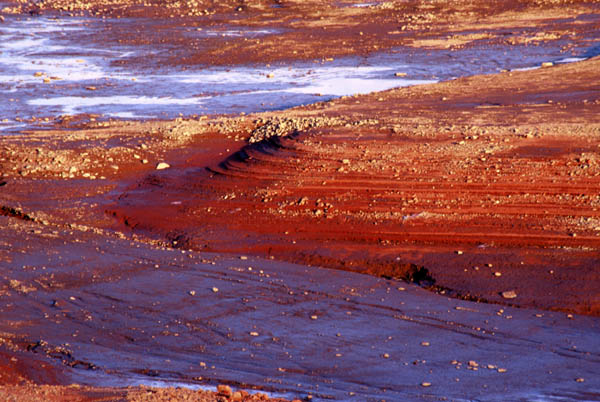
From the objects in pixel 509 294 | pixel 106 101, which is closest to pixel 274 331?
pixel 509 294

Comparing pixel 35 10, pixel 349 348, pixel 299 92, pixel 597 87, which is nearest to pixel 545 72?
pixel 597 87

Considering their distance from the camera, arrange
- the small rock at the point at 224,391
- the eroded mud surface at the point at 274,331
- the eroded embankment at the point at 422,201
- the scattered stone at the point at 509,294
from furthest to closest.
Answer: the eroded embankment at the point at 422,201, the scattered stone at the point at 509,294, the eroded mud surface at the point at 274,331, the small rock at the point at 224,391

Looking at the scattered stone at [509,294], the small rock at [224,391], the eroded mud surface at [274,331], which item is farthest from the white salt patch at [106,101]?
the small rock at [224,391]

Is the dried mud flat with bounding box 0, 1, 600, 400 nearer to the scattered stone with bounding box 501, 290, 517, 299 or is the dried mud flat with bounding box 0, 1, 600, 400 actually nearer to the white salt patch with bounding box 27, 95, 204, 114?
the scattered stone with bounding box 501, 290, 517, 299

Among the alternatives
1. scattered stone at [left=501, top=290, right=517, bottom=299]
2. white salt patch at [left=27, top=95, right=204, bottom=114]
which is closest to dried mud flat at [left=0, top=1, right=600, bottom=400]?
scattered stone at [left=501, top=290, right=517, bottom=299]

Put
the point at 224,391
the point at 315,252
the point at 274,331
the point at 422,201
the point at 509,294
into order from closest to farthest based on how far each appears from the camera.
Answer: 1. the point at 224,391
2. the point at 274,331
3. the point at 509,294
4. the point at 315,252
5. the point at 422,201

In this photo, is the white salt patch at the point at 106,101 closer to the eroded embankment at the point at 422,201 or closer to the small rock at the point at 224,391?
the eroded embankment at the point at 422,201

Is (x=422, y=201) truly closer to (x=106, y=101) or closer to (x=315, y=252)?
(x=315, y=252)
